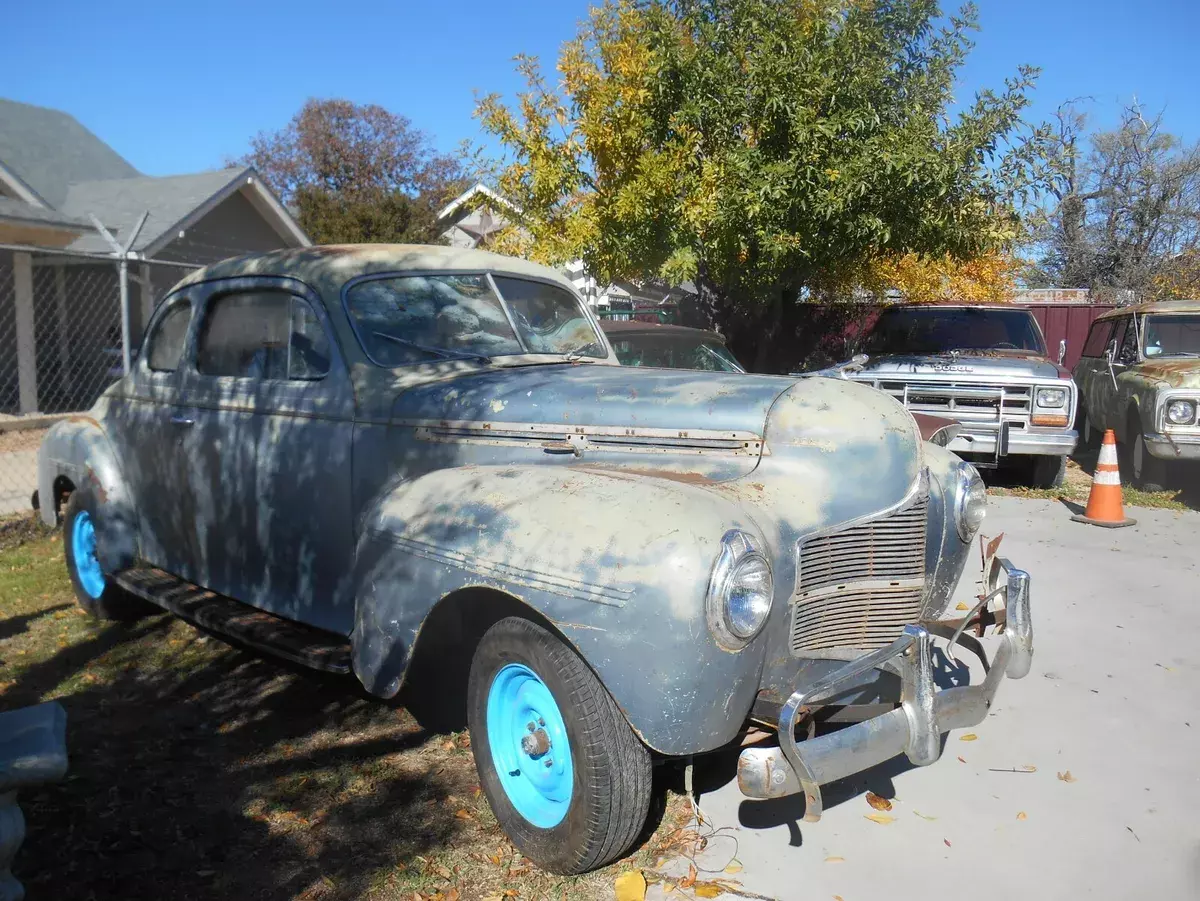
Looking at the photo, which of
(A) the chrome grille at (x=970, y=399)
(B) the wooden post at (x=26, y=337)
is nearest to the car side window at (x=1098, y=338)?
(A) the chrome grille at (x=970, y=399)

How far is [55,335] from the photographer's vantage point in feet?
51.7

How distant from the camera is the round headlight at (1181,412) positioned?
8.22 metres

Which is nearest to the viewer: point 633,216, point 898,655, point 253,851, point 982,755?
point 898,655

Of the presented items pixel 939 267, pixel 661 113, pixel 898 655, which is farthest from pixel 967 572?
pixel 939 267

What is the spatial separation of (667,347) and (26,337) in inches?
403

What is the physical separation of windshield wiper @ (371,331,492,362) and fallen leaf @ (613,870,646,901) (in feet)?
6.42

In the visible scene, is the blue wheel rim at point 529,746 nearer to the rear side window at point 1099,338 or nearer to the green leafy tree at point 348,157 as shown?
the rear side window at point 1099,338

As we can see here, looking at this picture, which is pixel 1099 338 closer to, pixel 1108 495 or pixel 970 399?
pixel 970 399

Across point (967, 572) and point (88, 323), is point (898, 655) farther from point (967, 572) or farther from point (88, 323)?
point (88, 323)

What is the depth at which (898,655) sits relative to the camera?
2691mm

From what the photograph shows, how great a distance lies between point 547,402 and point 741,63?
764 centimetres

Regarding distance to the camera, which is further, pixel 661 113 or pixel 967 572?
pixel 661 113

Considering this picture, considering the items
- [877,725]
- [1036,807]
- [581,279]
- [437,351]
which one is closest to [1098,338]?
[1036,807]

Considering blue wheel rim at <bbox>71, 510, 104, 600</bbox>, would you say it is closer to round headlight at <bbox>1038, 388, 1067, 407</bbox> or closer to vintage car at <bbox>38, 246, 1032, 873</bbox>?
vintage car at <bbox>38, 246, 1032, 873</bbox>
